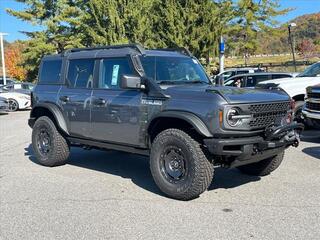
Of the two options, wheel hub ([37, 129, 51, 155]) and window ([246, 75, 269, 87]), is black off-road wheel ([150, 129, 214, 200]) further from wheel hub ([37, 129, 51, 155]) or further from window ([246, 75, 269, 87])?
window ([246, 75, 269, 87])

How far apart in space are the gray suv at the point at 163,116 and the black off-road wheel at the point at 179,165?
13 millimetres

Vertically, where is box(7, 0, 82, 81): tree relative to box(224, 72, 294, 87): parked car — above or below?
above

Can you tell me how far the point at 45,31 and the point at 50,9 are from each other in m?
2.13

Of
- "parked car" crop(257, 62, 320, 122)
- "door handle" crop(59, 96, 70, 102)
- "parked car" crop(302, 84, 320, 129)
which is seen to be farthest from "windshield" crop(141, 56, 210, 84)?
"parked car" crop(257, 62, 320, 122)

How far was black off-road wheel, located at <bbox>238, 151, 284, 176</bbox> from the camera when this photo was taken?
6668 millimetres

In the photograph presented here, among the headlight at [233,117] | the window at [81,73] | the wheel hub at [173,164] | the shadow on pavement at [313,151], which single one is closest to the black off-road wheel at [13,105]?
the window at [81,73]

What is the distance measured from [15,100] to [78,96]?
48.6 ft

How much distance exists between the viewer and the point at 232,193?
5.93 metres

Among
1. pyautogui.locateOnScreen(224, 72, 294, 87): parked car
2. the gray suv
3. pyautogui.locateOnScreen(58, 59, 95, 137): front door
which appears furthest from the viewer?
pyautogui.locateOnScreen(224, 72, 294, 87): parked car

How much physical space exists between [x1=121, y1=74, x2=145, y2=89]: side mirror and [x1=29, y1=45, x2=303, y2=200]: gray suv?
0.04ft

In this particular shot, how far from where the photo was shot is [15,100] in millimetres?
20844

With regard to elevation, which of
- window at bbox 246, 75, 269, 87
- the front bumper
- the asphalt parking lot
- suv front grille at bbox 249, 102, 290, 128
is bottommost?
the asphalt parking lot

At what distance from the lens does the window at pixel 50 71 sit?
7829mm

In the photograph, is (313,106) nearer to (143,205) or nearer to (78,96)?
(78,96)
